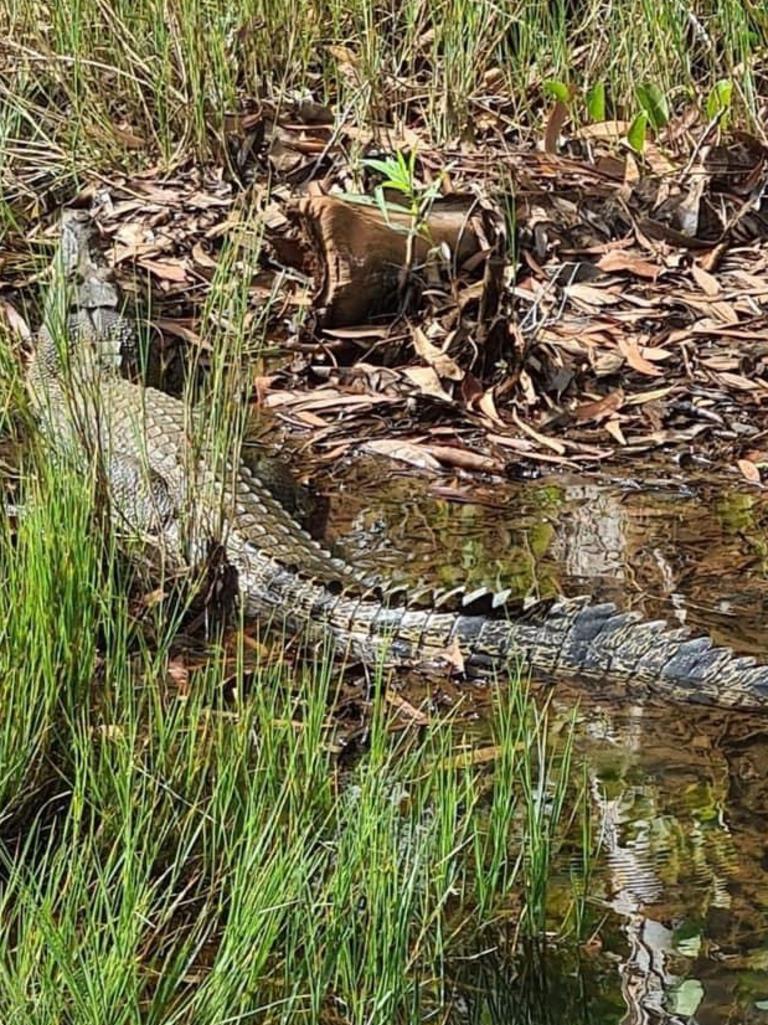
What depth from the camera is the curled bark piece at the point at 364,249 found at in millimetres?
4699

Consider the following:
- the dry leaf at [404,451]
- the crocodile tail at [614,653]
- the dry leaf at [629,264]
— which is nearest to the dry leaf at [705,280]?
the dry leaf at [629,264]

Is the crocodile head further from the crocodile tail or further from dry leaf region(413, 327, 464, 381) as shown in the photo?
the crocodile tail

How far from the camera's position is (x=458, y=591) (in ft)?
10.7

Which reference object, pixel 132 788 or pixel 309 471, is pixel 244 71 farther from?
pixel 132 788

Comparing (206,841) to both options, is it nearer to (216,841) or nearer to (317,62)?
(216,841)

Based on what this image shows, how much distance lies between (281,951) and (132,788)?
0.32 metres

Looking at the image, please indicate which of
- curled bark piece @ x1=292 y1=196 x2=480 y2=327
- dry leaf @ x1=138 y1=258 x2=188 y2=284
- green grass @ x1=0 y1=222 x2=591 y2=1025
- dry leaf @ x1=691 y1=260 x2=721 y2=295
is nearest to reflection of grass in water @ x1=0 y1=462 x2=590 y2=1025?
green grass @ x1=0 y1=222 x2=591 y2=1025

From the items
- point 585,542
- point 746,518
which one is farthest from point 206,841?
point 746,518

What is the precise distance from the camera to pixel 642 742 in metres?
2.86

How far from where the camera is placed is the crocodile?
2975 millimetres

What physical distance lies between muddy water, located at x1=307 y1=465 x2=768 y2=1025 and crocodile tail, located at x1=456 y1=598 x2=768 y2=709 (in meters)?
0.04

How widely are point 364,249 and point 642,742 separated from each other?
2.26 meters

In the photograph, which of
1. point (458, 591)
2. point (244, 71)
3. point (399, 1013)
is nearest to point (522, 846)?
point (399, 1013)

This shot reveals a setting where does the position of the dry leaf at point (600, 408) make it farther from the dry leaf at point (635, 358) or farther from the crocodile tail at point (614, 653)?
the crocodile tail at point (614, 653)
